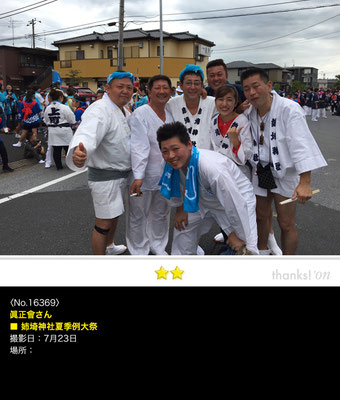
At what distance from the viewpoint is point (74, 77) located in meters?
33.7

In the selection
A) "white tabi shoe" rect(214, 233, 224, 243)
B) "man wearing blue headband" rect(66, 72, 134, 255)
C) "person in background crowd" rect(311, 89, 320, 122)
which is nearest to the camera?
"man wearing blue headband" rect(66, 72, 134, 255)

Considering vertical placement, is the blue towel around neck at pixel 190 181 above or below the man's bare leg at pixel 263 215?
above

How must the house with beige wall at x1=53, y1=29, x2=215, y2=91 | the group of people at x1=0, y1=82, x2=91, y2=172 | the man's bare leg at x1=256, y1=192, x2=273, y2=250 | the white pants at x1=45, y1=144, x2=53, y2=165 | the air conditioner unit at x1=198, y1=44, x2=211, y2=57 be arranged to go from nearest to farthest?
1. the man's bare leg at x1=256, y1=192, x2=273, y2=250
2. the group of people at x1=0, y1=82, x2=91, y2=172
3. the white pants at x1=45, y1=144, x2=53, y2=165
4. the house with beige wall at x1=53, y1=29, x2=215, y2=91
5. the air conditioner unit at x1=198, y1=44, x2=211, y2=57

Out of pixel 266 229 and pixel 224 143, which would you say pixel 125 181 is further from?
pixel 266 229

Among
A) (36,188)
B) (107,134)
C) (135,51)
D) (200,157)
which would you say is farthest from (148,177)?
(135,51)

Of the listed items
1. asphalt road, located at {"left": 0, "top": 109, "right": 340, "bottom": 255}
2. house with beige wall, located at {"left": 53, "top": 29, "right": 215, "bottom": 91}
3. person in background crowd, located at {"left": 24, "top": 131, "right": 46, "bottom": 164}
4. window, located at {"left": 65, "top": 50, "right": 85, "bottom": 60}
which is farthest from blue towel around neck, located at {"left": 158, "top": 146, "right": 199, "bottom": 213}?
window, located at {"left": 65, "top": 50, "right": 85, "bottom": 60}

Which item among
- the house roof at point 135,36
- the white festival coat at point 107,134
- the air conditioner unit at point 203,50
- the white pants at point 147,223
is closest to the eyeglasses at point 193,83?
the white festival coat at point 107,134

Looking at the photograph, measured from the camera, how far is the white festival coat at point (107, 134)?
8.57ft

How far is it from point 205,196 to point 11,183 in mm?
4926

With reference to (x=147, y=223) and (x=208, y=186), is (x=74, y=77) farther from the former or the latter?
(x=208, y=186)

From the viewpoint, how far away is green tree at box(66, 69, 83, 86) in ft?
107

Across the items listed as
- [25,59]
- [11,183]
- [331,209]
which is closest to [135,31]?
[25,59]

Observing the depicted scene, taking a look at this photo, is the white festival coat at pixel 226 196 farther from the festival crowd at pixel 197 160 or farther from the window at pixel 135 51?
the window at pixel 135 51

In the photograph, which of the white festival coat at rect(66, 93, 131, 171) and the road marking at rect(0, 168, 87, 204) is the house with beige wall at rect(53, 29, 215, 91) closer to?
the road marking at rect(0, 168, 87, 204)
